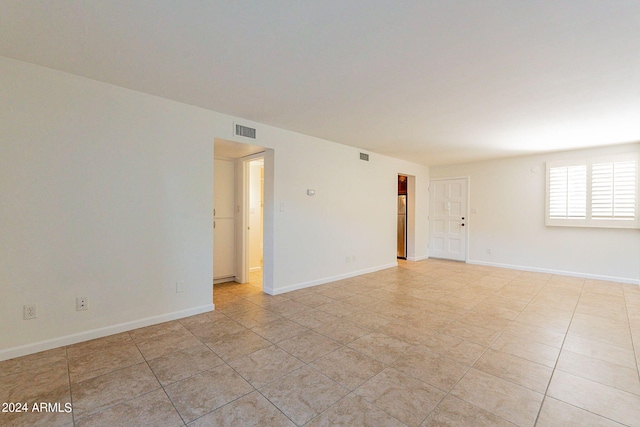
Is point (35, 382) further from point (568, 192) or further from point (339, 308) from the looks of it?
point (568, 192)

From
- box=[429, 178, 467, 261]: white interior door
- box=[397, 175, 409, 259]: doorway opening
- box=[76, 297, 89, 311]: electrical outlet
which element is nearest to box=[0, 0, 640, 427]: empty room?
box=[76, 297, 89, 311]: electrical outlet

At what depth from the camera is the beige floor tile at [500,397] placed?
1.72 metres

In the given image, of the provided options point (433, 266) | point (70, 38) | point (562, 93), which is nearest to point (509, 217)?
point (433, 266)

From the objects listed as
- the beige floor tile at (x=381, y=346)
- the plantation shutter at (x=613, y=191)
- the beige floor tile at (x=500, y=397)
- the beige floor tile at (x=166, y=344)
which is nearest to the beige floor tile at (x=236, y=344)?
the beige floor tile at (x=166, y=344)

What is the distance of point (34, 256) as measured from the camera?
7.86 feet

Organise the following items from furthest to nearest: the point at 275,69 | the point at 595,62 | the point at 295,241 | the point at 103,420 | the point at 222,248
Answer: the point at 222,248, the point at 295,241, the point at 275,69, the point at 595,62, the point at 103,420

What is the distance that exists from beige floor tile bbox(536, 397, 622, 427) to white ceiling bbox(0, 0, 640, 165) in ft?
8.09

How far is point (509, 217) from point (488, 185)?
84 centimetres

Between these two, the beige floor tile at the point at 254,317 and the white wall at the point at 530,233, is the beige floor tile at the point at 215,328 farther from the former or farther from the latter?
the white wall at the point at 530,233

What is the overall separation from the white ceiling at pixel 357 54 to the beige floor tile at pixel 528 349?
8.08 feet

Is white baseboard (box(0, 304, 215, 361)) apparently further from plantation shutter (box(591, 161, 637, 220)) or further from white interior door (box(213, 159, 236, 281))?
plantation shutter (box(591, 161, 637, 220))

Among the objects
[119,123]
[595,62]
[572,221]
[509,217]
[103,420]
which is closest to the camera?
[103,420]

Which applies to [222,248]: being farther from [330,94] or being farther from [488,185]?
[488,185]

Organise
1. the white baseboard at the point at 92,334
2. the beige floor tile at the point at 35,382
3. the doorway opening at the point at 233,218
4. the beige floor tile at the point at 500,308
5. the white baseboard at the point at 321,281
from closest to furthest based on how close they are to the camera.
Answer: the beige floor tile at the point at 35,382 < the white baseboard at the point at 92,334 < the beige floor tile at the point at 500,308 < the white baseboard at the point at 321,281 < the doorway opening at the point at 233,218
